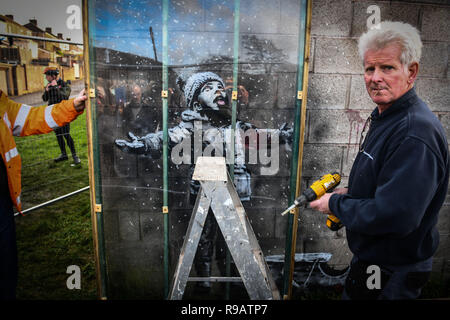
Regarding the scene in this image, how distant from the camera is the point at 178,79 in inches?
75.5

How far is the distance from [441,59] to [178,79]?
211 cm

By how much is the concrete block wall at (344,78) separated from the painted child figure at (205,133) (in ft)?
1.16

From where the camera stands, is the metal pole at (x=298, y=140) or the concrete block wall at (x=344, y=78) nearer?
the metal pole at (x=298, y=140)

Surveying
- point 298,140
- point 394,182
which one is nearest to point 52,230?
point 298,140

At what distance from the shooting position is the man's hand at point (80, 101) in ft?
6.04

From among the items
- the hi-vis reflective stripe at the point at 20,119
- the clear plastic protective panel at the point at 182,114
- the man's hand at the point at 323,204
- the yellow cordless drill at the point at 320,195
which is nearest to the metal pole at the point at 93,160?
the clear plastic protective panel at the point at 182,114

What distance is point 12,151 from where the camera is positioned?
1713mm

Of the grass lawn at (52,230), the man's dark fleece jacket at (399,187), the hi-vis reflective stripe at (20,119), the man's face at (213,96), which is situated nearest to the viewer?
the man's dark fleece jacket at (399,187)

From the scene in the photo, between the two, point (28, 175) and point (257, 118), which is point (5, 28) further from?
point (257, 118)

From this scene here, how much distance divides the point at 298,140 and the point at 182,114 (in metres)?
0.90

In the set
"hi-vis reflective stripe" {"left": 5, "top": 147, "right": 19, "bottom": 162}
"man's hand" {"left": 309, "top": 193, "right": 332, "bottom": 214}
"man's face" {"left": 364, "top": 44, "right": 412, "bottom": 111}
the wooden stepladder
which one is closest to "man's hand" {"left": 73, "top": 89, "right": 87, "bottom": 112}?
"hi-vis reflective stripe" {"left": 5, "top": 147, "right": 19, "bottom": 162}

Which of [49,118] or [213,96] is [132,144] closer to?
[49,118]

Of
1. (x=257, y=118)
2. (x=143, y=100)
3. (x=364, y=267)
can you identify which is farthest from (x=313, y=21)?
(x=364, y=267)

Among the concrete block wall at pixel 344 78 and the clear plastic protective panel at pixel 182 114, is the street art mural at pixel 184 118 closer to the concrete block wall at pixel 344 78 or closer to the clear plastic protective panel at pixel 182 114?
the clear plastic protective panel at pixel 182 114
